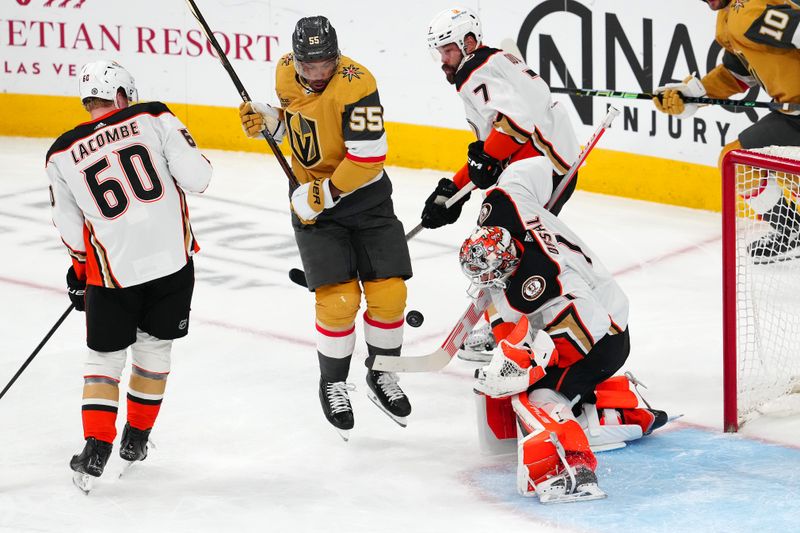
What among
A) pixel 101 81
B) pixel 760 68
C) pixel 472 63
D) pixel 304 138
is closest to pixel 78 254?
pixel 101 81

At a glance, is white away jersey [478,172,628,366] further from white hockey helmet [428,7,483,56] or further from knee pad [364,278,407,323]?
white hockey helmet [428,7,483,56]

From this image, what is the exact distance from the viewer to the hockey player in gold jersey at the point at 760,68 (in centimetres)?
416

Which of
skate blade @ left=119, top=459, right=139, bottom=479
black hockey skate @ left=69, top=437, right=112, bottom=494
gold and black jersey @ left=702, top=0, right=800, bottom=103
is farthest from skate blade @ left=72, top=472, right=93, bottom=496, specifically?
gold and black jersey @ left=702, top=0, right=800, bottom=103

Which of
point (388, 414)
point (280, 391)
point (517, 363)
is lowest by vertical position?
point (280, 391)

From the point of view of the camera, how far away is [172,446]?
133 inches

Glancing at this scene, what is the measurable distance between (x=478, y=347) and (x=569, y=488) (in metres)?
1.24

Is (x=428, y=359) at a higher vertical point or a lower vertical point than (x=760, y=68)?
lower

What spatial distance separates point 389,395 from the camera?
3.48 metres

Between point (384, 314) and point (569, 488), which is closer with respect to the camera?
point (569, 488)

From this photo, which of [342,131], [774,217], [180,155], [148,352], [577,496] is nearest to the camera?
[577,496]

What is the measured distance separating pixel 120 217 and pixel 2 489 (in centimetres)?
72

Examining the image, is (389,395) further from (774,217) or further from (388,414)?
(774,217)

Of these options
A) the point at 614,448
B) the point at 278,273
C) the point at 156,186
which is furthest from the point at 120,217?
the point at 278,273

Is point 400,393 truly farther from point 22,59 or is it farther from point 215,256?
point 22,59
